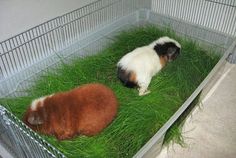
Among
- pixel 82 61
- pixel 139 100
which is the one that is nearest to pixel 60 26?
pixel 82 61

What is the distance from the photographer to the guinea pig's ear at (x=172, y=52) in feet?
4.57

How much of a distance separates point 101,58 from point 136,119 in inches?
18.0

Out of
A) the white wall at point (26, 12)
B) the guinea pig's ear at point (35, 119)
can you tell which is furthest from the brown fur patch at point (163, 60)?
the guinea pig's ear at point (35, 119)

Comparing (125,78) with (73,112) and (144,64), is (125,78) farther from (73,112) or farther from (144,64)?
(73,112)

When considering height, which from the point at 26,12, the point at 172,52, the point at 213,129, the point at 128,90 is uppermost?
the point at 26,12

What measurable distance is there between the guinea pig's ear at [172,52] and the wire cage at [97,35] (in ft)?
0.73

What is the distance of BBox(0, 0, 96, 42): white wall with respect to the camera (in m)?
1.28

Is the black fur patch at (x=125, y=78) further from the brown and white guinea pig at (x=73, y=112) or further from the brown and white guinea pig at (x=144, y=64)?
the brown and white guinea pig at (x=73, y=112)

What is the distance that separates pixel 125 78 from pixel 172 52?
1.00 ft

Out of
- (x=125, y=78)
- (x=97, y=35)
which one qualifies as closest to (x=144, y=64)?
(x=125, y=78)

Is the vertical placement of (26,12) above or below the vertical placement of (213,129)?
above

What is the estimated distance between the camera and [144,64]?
126 centimetres

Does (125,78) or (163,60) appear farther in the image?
(163,60)

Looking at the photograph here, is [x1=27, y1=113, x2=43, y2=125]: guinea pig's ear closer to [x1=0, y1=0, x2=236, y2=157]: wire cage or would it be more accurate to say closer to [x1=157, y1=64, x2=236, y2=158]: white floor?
[x1=0, y1=0, x2=236, y2=157]: wire cage
